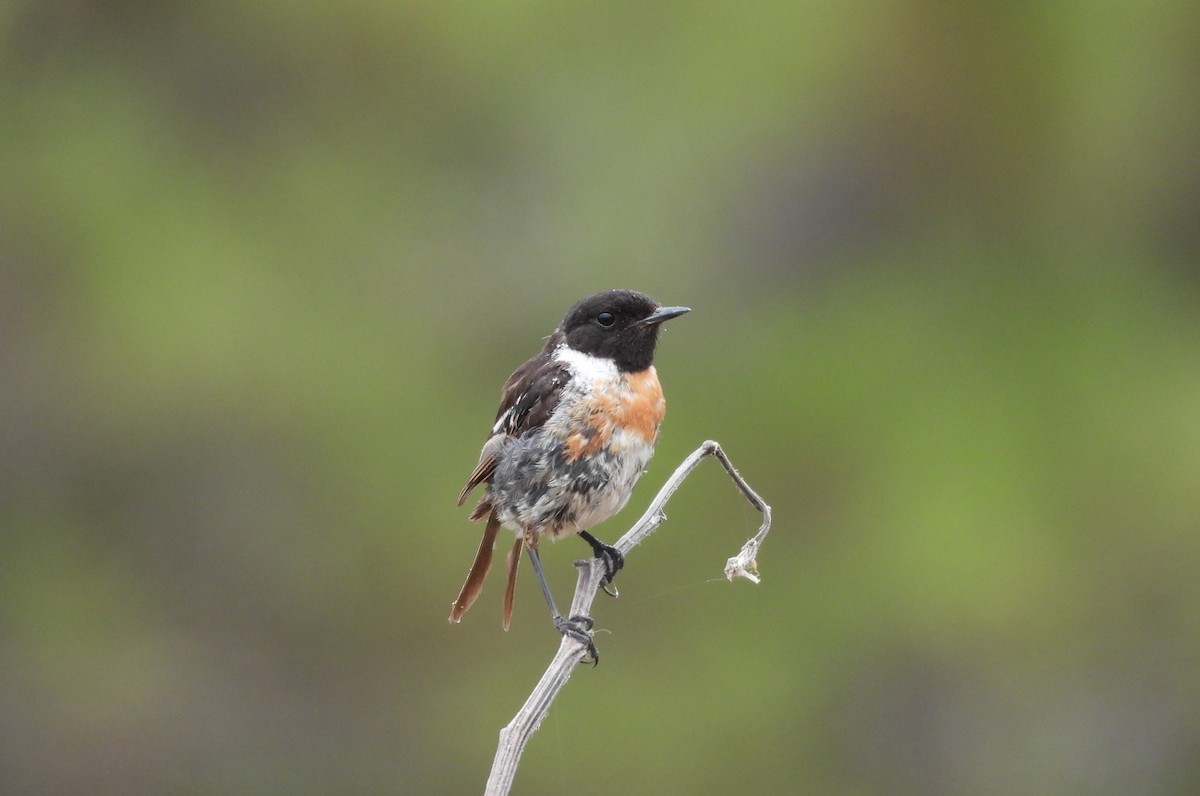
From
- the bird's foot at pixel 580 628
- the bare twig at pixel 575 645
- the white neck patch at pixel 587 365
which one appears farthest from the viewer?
the white neck patch at pixel 587 365

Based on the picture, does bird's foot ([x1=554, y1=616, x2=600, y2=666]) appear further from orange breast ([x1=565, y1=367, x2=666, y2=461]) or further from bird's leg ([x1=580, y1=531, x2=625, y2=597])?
orange breast ([x1=565, y1=367, x2=666, y2=461])

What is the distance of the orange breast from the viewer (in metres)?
3.27

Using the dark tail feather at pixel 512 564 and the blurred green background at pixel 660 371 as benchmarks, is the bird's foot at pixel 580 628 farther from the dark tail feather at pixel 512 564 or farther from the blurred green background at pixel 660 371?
the blurred green background at pixel 660 371

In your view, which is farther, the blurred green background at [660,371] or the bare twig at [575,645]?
the blurred green background at [660,371]

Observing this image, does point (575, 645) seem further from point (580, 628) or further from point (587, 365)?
point (587, 365)

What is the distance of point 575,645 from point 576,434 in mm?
1156

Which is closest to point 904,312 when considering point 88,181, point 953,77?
point 953,77

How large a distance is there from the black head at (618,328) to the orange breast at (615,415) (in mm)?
73

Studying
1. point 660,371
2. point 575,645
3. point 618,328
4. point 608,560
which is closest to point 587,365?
point 618,328

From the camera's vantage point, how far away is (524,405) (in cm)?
340

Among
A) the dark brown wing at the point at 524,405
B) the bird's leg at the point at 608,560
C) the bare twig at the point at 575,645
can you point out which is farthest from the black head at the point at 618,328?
the bare twig at the point at 575,645

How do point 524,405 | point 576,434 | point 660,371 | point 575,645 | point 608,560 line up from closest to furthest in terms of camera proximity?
point 575,645 → point 576,434 → point 524,405 → point 608,560 → point 660,371

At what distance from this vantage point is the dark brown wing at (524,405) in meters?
3.36

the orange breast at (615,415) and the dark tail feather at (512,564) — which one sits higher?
the orange breast at (615,415)
